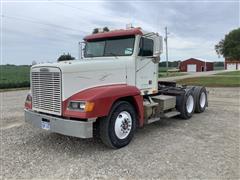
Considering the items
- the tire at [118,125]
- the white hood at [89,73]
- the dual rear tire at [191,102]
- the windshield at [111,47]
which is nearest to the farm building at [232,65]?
the dual rear tire at [191,102]

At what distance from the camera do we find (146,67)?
7.14 meters

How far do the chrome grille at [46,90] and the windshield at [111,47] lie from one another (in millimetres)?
1895

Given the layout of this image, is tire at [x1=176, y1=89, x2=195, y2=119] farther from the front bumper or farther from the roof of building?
the front bumper

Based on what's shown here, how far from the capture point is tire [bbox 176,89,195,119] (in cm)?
834

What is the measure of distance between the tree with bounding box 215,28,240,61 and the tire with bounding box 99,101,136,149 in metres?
72.7

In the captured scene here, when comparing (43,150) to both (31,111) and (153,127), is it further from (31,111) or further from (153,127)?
(153,127)

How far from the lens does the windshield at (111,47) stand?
6719 millimetres

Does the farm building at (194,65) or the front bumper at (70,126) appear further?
the farm building at (194,65)

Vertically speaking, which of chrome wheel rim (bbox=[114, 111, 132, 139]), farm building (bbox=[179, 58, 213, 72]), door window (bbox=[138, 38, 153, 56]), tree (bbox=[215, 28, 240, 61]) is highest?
tree (bbox=[215, 28, 240, 61])

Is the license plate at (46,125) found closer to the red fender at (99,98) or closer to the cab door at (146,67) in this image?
the red fender at (99,98)

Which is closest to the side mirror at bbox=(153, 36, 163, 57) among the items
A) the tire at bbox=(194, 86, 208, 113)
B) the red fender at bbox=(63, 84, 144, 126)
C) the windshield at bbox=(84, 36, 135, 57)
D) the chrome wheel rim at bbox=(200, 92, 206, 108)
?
the windshield at bbox=(84, 36, 135, 57)

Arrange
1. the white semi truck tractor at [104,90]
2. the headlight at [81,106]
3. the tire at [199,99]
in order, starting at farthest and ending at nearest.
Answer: the tire at [199,99], the white semi truck tractor at [104,90], the headlight at [81,106]

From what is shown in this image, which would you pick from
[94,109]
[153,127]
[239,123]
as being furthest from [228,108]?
[94,109]

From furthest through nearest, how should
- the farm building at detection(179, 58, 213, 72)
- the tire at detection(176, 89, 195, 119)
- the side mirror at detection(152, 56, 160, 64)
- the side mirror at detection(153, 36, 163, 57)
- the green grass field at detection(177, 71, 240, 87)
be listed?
the farm building at detection(179, 58, 213, 72) < the green grass field at detection(177, 71, 240, 87) < the tire at detection(176, 89, 195, 119) < the side mirror at detection(152, 56, 160, 64) < the side mirror at detection(153, 36, 163, 57)
